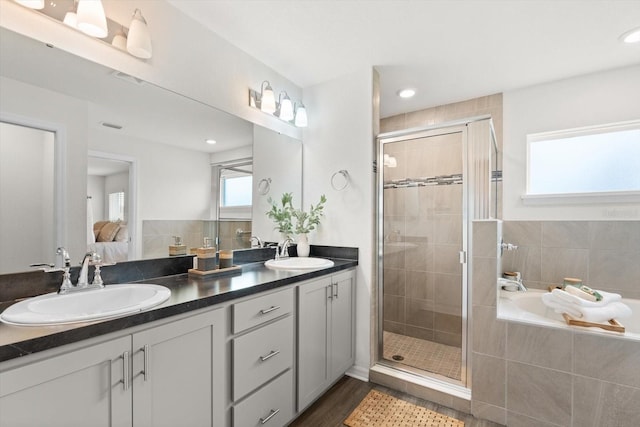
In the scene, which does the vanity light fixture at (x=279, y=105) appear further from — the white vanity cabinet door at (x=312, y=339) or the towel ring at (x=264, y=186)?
the white vanity cabinet door at (x=312, y=339)

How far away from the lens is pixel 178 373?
1.11m

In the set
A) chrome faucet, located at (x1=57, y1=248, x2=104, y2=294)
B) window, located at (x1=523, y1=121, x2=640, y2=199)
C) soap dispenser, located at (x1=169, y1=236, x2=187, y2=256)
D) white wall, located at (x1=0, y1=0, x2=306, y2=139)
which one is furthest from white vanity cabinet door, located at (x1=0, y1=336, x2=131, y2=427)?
window, located at (x1=523, y1=121, x2=640, y2=199)

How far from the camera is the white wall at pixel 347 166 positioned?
7.50 feet

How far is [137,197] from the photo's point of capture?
62.0 inches

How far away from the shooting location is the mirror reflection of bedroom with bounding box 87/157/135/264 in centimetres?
138

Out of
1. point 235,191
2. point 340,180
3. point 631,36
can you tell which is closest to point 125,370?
point 235,191

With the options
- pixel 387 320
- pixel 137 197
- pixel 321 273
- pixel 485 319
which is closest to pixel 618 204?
pixel 485 319

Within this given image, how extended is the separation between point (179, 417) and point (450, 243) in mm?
2002

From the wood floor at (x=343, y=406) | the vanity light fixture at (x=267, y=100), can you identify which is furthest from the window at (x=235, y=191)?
the wood floor at (x=343, y=406)

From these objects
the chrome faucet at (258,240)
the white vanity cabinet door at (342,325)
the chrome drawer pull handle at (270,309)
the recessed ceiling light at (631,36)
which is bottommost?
the white vanity cabinet door at (342,325)

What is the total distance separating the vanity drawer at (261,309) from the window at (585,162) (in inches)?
92.3

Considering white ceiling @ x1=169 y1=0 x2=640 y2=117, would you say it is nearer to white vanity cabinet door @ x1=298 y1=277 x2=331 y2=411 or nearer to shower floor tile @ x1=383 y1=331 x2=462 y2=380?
white vanity cabinet door @ x1=298 y1=277 x2=331 y2=411

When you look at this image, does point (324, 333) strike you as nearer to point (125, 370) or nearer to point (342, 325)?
point (342, 325)

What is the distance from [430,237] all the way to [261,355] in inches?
65.7
